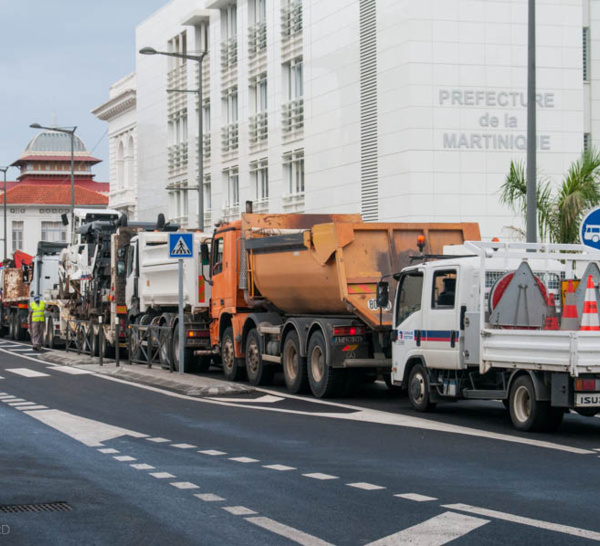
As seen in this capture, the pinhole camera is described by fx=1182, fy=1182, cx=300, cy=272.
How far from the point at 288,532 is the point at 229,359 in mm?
15855

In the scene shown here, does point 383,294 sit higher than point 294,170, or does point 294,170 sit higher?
point 294,170

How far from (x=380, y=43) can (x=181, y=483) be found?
31.2 metres

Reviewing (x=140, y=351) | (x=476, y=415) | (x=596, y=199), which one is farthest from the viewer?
(x=140, y=351)

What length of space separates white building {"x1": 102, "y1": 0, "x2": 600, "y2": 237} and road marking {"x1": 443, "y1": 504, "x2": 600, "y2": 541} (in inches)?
1085

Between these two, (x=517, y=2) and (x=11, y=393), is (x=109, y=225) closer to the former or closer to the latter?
(x=11, y=393)

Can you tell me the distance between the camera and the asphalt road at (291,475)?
837 cm

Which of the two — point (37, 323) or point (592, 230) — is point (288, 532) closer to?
point (592, 230)

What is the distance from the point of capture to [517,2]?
39.6 meters

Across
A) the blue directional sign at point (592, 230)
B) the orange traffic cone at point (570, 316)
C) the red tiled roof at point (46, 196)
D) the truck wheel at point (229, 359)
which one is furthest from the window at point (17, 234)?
the orange traffic cone at point (570, 316)

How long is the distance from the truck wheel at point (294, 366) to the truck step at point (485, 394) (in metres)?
4.74

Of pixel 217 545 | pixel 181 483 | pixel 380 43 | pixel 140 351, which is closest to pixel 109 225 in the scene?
pixel 140 351

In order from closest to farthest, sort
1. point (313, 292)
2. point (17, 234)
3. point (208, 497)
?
point (208, 497), point (313, 292), point (17, 234)

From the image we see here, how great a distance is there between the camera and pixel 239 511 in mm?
9078

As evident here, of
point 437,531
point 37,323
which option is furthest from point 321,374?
point 37,323
